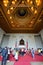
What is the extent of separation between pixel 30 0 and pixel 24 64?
6.20 meters

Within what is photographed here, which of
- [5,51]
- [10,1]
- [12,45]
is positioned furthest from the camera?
[12,45]

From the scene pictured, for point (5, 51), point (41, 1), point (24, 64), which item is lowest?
point (24, 64)

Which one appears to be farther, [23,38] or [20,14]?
[23,38]

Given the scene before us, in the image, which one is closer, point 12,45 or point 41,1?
point 41,1

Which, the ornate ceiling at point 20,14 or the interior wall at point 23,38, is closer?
the ornate ceiling at point 20,14

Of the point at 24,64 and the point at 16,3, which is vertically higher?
the point at 16,3

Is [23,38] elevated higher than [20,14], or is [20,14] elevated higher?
[20,14]

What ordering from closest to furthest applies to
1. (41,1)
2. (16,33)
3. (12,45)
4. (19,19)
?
(41,1) < (19,19) < (12,45) < (16,33)

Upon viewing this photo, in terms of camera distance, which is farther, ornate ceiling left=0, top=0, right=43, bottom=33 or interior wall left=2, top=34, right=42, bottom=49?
interior wall left=2, top=34, right=42, bottom=49

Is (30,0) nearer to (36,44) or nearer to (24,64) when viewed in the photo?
(24,64)

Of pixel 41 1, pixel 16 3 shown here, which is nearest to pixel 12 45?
pixel 16 3

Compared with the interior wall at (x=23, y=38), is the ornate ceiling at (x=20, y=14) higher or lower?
higher

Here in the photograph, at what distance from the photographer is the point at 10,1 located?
39.8ft

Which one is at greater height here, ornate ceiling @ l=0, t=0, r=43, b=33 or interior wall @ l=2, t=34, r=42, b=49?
ornate ceiling @ l=0, t=0, r=43, b=33
